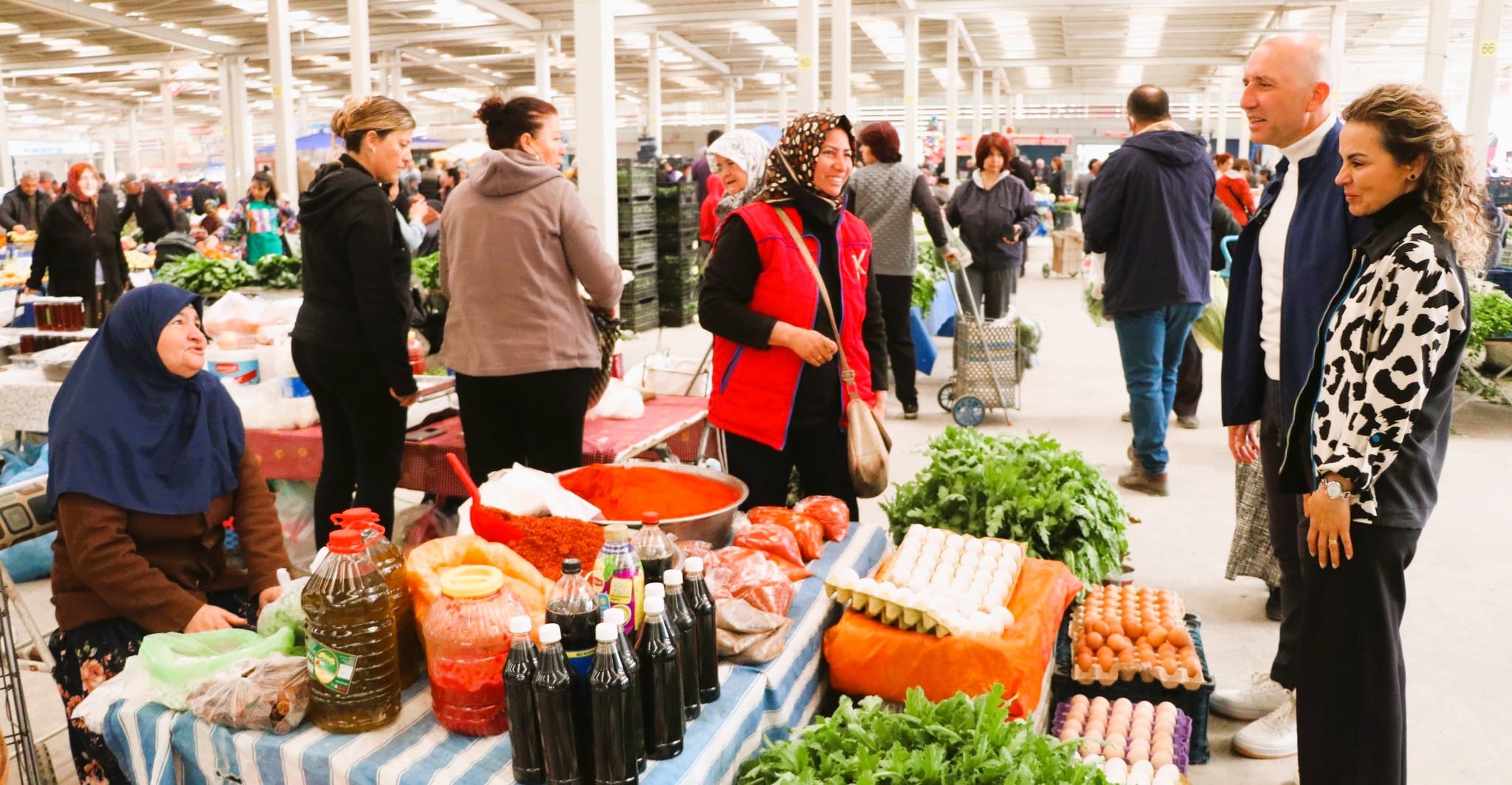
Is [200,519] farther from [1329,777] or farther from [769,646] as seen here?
[1329,777]

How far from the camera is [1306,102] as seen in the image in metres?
2.73

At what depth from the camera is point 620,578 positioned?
183 centimetres

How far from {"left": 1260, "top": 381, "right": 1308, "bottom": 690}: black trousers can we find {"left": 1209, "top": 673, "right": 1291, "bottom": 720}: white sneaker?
0.20 m

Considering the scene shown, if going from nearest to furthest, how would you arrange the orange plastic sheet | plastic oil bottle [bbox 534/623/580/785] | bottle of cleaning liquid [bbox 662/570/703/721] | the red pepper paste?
1. plastic oil bottle [bbox 534/623/580/785]
2. bottle of cleaning liquid [bbox 662/570/703/721]
3. the orange plastic sheet
4. the red pepper paste

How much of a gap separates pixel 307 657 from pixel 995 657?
4.33 feet

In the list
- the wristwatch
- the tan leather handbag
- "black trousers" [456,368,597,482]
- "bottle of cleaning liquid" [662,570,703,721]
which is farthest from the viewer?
"black trousers" [456,368,597,482]

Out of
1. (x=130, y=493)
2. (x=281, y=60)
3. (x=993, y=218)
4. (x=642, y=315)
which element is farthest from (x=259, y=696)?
(x=281, y=60)

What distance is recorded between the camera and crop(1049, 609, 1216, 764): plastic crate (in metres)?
2.96

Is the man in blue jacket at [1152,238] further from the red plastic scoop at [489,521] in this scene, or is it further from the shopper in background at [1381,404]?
the red plastic scoop at [489,521]

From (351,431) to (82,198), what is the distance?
19.2 feet

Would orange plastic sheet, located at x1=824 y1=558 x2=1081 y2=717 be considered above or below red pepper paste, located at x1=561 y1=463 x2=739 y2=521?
below

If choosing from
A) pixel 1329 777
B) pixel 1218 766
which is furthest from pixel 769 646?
pixel 1218 766

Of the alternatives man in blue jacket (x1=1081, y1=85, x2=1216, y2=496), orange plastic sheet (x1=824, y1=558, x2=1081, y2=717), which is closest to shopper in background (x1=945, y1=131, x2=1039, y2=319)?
man in blue jacket (x1=1081, y1=85, x2=1216, y2=496)

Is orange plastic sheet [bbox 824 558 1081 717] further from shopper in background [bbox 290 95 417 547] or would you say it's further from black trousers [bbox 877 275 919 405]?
black trousers [bbox 877 275 919 405]
